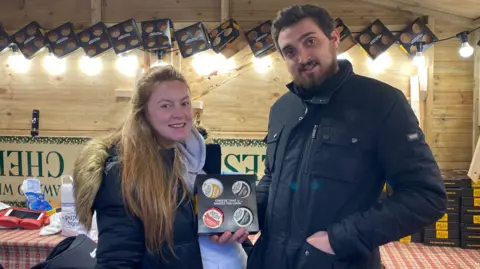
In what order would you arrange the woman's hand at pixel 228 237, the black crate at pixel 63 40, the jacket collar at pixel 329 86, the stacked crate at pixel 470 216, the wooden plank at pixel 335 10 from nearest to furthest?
1. the jacket collar at pixel 329 86
2. the woman's hand at pixel 228 237
3. the stacked crate at pixel 470 216
4. the wooden plank at pixel 335 10
5. the black crate at pixel 63 40

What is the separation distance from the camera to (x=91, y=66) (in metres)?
3.25

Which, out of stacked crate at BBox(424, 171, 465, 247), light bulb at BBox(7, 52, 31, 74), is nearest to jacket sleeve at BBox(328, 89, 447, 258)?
stacked crate at BBox(424, 171, 465, 247)

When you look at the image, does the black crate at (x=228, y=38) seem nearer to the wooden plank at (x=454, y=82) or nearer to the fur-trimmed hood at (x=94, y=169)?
the wooden plank at (x=454, y=82)

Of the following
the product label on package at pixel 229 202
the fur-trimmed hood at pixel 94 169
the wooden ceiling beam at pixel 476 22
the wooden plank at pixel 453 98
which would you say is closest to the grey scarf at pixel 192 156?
the fur-trimmed hood at pixel 94 169

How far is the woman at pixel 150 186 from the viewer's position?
1.35 meters

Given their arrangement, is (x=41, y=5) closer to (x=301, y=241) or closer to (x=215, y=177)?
(x=215, y=177)

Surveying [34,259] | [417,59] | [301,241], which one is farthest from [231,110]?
[301,241]

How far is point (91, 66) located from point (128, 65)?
283 mm

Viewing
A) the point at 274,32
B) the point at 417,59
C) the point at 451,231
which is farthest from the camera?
the point at 417,59

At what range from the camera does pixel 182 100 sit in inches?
58.9

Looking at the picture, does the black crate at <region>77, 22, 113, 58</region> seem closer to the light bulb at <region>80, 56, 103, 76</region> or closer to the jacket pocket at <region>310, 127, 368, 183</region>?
the light bulb at <region>80, 56, 103, 76</region>

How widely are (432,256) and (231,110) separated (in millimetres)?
1629

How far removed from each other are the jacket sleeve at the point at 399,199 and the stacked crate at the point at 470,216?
61.7 inches

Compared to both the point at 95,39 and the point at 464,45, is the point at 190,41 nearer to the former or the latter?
the point at 95,39
